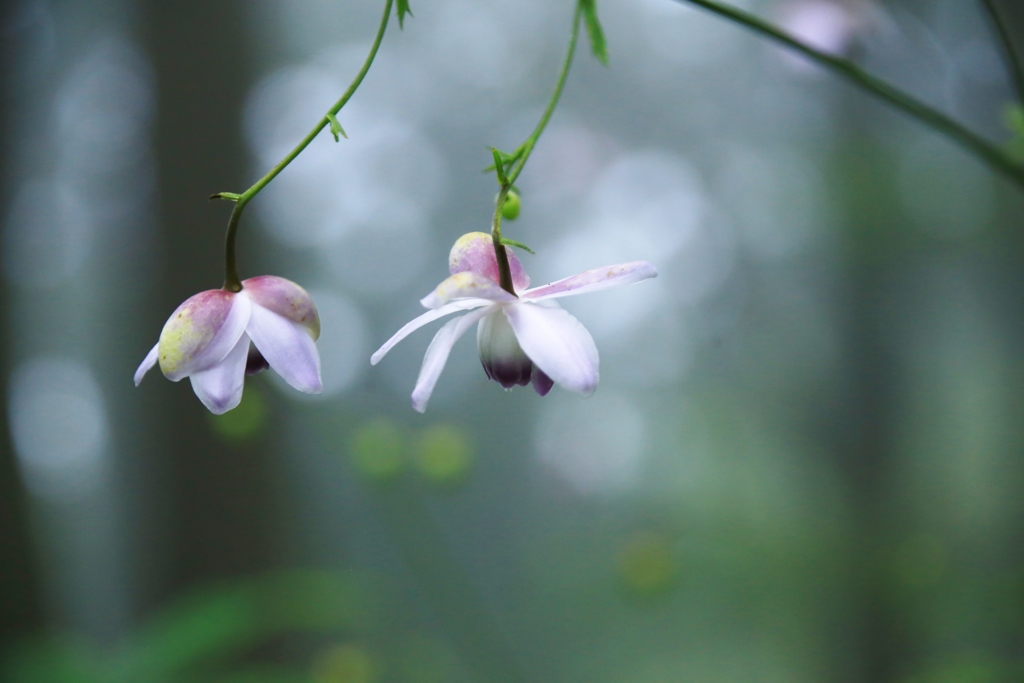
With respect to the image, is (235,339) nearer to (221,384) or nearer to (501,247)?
(221,384)

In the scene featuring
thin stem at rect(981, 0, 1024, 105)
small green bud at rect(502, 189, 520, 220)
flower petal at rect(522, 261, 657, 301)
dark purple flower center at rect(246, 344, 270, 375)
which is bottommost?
dark purple flower center at rect(246, 344, 270, 375)

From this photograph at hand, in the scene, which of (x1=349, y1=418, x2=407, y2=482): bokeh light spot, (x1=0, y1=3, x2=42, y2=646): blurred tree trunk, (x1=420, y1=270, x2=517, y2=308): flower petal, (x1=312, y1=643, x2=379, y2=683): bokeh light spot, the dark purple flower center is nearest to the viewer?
(x1=420, y1=270, x2=517, y2=308): flower petal

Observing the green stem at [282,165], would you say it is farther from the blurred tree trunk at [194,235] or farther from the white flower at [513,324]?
the blurred tree trunk at [194,235]

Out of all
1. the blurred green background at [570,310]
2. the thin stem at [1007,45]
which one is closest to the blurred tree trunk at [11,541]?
the blurred green background at [570,310]

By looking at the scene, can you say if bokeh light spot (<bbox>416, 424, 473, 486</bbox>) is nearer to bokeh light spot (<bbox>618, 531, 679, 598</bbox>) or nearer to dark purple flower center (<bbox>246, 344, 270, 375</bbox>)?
bokeh light spot (<bbox>618, 531, 679, 598</bbox>)

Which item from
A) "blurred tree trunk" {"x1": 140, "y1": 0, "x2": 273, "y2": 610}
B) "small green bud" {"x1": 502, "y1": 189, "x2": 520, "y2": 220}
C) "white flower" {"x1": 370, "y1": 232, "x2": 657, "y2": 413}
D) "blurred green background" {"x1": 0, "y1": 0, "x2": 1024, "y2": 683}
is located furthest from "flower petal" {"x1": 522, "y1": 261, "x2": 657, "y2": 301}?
"blurred tree trunk" {"x1": 140, "y1": 0, "x2": 273, "y2": 610}

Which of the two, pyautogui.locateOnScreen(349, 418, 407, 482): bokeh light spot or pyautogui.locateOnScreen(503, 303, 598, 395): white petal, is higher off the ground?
pyautogui.locateOnScreen(503, 303, 598, 395): white petal

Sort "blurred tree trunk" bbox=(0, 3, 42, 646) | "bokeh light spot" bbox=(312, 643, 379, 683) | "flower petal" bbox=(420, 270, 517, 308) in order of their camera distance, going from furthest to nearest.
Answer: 1. "blurred tree trunk" bbox=(0, 3, 42, 646)
2. "bokeh light spot" bbox=(312, 643, 379, 683)
3. "flower petal" bbox=(420, 270, 517, 308)
